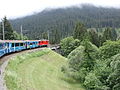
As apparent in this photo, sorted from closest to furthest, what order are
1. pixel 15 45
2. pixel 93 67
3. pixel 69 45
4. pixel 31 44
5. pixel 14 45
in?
pixel 93 67 < pixel 14 45 < pixel 15 45 < pixel 31 44 < pixel 69 45

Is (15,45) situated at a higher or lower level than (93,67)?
higher

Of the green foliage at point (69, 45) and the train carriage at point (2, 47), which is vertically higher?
the train carriage at point (2, 47)

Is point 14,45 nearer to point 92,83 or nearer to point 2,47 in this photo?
point 2,47

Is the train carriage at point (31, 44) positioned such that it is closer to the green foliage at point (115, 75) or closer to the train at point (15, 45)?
the train at point (15, 45)

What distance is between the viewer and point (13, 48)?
46281 mm

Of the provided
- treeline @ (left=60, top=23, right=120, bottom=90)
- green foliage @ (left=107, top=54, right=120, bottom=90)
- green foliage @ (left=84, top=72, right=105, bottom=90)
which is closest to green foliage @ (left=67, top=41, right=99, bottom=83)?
treeline @ (left=60, top=23, right=120, bottom=90)

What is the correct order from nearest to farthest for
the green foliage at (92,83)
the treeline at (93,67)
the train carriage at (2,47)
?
1. the treeline at (93,67)
2. the green foliage at (92,83)
3. the train carriage at (2,47)

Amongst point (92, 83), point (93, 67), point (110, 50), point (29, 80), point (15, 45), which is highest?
point (15, 45)

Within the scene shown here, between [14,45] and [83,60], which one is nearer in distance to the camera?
[83,60]

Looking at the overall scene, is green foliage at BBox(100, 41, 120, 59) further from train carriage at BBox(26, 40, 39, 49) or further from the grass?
train carriage at BBox(26, 40, 39, 49)

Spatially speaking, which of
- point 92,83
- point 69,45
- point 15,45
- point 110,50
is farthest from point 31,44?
point 92,83

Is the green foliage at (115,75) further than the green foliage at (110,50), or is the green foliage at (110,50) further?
the green foliage at (110,50)

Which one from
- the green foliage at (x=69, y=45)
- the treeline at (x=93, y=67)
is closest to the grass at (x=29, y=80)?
the treeline at (x=93, y=67)

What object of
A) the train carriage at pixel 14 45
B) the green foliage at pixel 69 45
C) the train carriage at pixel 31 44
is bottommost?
the green foliage at pixel 69 45
